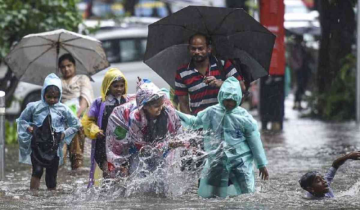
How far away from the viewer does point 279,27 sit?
57.7ft

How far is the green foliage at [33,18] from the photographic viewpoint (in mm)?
15692

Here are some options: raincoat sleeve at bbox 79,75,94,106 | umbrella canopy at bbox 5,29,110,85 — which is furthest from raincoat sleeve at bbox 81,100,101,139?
umbrella canopy at bbox 5,29,110,85

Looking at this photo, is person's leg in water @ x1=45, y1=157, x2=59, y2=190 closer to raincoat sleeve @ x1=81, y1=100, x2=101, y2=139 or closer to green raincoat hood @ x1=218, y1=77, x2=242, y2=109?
raincoat sleeve @ x1=81, y1=100, x2=101, y2=139

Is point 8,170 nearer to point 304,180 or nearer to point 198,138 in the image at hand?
point 198,138

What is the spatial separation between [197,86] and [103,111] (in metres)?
0.96

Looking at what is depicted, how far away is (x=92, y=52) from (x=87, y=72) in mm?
258

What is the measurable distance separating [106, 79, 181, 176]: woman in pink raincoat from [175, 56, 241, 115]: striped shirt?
2.59 feet

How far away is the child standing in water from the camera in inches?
418

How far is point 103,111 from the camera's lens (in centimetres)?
1064

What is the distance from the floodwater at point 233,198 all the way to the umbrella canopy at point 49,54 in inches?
48.9

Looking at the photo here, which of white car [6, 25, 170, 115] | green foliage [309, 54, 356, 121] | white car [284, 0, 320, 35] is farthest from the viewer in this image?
white car [284, 0, 320, 35]

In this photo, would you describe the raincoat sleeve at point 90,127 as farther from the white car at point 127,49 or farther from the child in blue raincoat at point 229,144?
the white car at point 127,49

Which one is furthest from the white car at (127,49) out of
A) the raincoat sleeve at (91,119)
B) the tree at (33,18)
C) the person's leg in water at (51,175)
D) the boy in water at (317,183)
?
the boy in water at (317,183)

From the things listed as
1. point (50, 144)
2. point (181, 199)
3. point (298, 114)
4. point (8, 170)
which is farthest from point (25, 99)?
point (181, 199)
